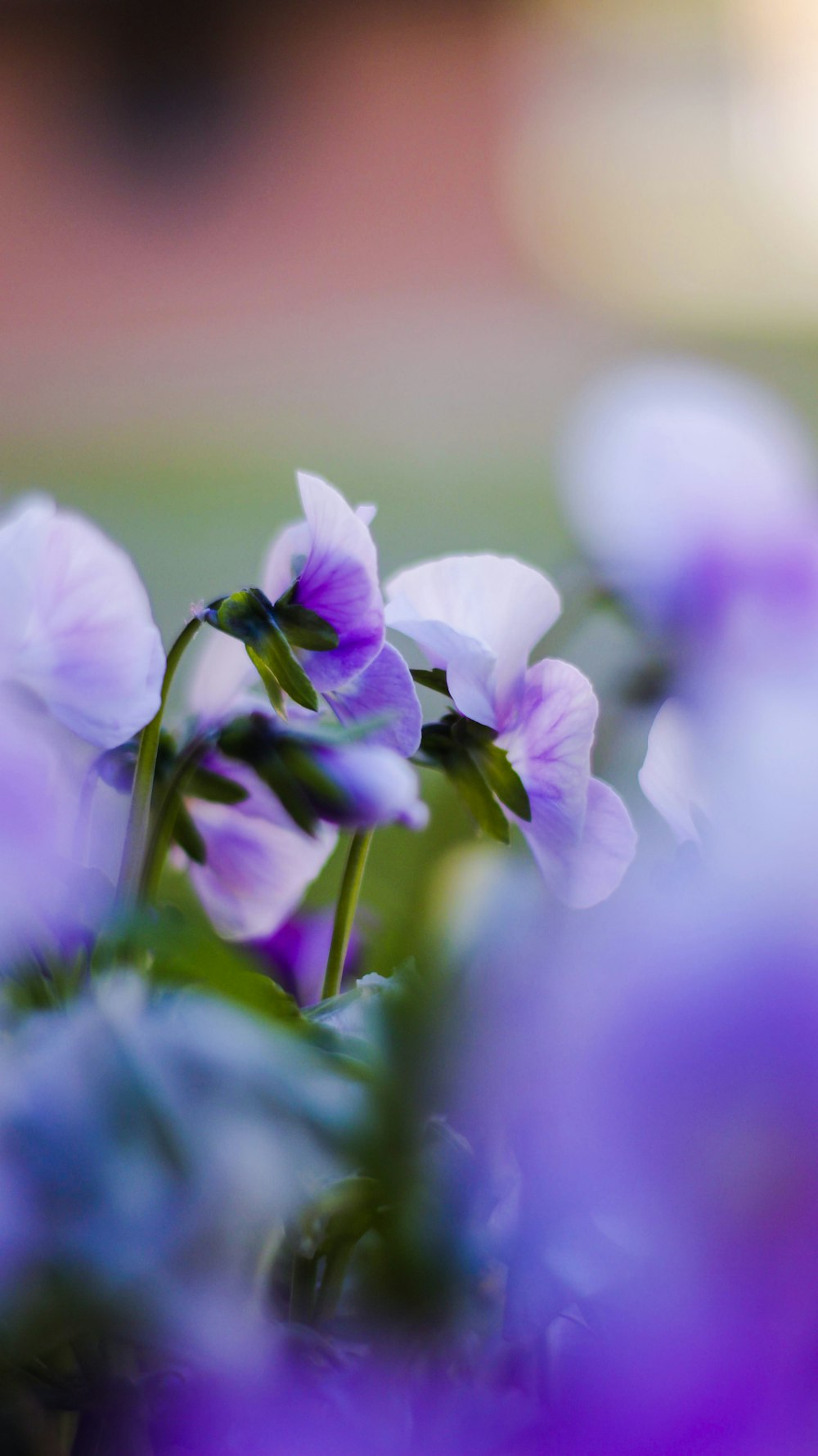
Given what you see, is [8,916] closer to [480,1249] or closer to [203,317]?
[480,1249]

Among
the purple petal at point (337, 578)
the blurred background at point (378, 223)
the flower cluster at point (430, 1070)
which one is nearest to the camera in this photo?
the flower cluster at point (430, 1070)

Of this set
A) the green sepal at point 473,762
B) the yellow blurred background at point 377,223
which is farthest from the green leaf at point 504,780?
the yellow blurred background at point 377,223

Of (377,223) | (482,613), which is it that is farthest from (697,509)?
(377,223)

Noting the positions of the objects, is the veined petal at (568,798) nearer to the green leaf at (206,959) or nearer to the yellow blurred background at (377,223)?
the green leaf at (206,959)

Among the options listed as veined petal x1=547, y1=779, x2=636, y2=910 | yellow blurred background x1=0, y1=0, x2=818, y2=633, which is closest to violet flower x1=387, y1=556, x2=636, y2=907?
veined petal x1=547, y1=779, x2=636, y2=910

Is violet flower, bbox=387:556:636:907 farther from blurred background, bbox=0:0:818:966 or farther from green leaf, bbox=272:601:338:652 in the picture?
blurred background, bbox=0:0:818:966

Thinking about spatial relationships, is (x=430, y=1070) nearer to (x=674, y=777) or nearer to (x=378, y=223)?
(x=674, y=777)
